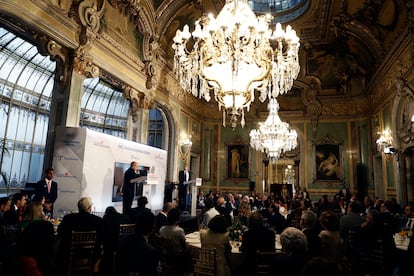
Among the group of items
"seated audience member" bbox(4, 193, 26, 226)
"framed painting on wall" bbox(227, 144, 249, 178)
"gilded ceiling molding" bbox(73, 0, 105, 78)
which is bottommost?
"seated audience member" bbox(4, 193, 26, 226)

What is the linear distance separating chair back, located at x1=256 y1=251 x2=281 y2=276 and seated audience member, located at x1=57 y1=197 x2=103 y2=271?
2097 millimetres

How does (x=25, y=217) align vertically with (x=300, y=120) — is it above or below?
below

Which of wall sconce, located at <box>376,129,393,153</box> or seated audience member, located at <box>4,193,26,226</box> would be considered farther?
wall sconce, located at <box>376,129,393,153</box>

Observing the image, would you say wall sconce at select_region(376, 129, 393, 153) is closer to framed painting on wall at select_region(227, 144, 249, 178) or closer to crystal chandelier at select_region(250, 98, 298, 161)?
crystal chandelier at select_region(250, 98, 298, 161)

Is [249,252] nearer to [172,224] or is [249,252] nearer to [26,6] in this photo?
[172,224]

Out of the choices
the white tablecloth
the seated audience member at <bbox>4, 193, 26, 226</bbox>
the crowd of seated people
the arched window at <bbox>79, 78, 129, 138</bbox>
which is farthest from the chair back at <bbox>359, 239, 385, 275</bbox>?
the arched window at <bbox>79, 78, 129, 138</bbox>

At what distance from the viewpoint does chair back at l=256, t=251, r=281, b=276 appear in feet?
11.2

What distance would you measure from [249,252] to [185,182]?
26.6 ft

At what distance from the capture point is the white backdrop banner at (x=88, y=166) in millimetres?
6656

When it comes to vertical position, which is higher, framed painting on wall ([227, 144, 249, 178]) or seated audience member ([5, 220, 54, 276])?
framed painting on wall ([227, 144, 249, 178])

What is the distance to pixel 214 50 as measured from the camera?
5801 mm

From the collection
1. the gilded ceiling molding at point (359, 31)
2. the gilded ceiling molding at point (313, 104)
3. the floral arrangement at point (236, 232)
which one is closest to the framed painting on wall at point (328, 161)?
the gilded ceiling molding at point (313, 104)

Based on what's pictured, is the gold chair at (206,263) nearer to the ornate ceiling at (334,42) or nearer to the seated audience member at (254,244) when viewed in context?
the seated audience member at (254,244)

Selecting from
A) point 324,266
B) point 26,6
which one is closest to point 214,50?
point 26,6
